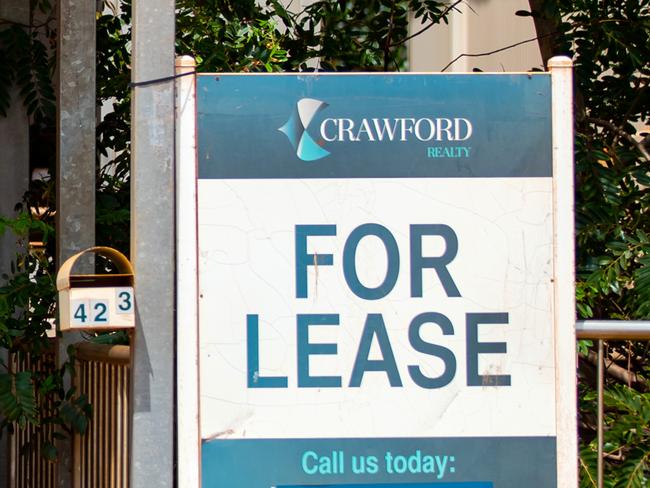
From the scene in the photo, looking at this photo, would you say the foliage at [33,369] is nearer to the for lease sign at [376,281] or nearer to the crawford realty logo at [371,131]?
the for lease sign at [376,281]

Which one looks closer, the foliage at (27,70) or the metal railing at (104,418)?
the metal railing at (104,418)

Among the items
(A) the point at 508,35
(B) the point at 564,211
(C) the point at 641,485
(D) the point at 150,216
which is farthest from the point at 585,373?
(A) the point at 508,35

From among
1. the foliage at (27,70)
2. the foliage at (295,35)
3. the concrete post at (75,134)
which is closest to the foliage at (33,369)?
the concrete post at (75,134)

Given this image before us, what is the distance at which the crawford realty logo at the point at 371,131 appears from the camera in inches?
141

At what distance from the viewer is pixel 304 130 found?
141 inches

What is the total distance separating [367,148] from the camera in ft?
11.8

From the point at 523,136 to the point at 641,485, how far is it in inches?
59.7

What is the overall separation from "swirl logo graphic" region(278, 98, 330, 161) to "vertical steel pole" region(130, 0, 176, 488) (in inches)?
15.3

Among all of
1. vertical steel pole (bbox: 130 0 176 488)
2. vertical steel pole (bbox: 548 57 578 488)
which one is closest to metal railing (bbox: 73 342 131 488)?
vertical steel pole (bbox: 130 0 176 488)

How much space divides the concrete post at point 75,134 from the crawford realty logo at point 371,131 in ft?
6.57

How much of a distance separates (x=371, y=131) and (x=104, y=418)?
163 centimetres

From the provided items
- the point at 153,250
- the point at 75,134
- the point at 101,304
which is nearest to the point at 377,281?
the point at 153,250

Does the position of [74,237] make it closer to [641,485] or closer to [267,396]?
[267,396]

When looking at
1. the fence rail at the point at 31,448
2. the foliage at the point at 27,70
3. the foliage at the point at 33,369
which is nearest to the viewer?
the foliage at the point at 33,369
